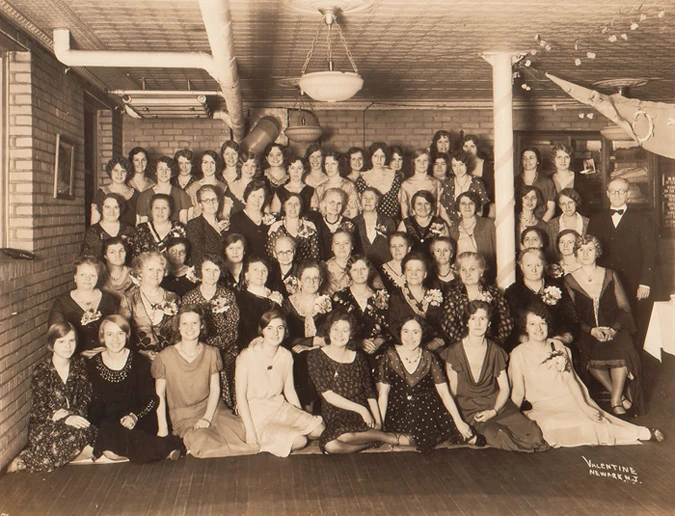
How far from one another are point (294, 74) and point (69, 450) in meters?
4.45

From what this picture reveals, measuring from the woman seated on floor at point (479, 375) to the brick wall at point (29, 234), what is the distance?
321cm

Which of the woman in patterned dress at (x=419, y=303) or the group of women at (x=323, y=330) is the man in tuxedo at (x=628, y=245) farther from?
the woman in patterned dress at (x=419, y=303)

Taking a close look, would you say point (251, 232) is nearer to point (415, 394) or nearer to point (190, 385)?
point (190, 385)

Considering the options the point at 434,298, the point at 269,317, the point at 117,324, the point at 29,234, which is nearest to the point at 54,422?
the point at 117,324

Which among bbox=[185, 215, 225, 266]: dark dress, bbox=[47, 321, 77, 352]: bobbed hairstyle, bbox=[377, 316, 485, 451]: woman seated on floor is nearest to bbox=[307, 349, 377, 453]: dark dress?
bbox=[377, 316, 485, 451]: woman seated on floor

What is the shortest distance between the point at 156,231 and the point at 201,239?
42cm

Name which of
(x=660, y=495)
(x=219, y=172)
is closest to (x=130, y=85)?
(x=219, y=172)

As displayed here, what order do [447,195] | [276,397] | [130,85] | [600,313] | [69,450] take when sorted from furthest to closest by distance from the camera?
[130,85] → [447,195] → [600,313] → [276,397] → [69,450]

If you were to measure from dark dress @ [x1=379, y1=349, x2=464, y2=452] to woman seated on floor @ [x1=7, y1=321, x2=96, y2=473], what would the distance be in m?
2.17

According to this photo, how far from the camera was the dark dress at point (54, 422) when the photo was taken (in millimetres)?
4605

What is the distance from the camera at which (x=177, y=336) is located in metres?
5.35

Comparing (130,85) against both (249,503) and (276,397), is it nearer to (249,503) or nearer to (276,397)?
(276,397)

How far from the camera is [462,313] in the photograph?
569 centimetres

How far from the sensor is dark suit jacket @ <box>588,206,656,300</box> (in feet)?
21.3
